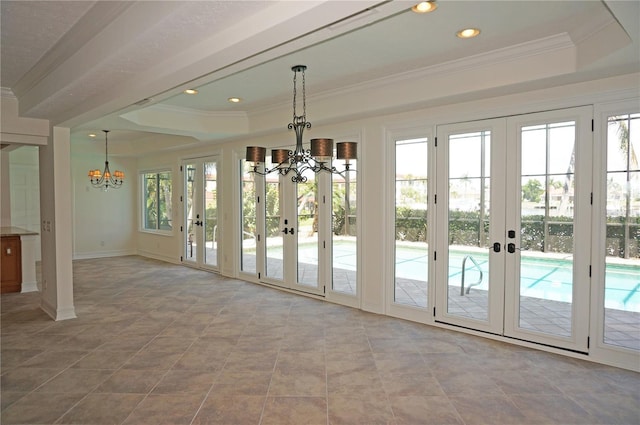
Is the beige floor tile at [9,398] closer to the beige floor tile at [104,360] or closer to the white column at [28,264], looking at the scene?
the beige floor tile at [104,360]

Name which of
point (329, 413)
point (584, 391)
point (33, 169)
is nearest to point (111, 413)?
point (329, 413)

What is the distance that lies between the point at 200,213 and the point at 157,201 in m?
2.17

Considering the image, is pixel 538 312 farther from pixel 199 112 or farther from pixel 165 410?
pixel 199 112

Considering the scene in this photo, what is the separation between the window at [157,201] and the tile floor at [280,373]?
4.20 meters

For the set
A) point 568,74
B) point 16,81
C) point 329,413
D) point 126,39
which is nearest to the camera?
point 126,39

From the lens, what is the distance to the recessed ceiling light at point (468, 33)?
3084 millimetres

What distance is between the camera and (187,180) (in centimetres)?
825

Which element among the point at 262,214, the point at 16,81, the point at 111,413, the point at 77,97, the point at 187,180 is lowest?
the point at 111,413

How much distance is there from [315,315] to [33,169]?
299 inches

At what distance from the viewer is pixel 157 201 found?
949cm

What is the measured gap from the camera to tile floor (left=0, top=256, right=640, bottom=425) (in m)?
2.71

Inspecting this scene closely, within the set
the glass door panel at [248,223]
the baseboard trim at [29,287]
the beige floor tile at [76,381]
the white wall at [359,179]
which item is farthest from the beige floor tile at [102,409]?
the baseboard trim at [29,287]

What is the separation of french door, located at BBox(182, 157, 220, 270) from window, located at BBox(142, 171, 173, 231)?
0.89 meters

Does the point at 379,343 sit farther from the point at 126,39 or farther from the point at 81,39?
the point at 81,39
